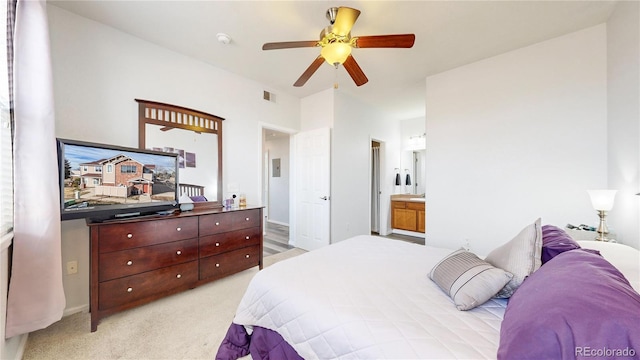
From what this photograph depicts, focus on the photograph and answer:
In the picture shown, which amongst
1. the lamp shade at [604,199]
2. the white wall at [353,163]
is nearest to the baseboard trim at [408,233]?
the white wall at [353,163]

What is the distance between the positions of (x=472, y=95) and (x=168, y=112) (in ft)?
12.4

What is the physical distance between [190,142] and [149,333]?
1.96m

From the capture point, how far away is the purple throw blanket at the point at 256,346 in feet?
3.89

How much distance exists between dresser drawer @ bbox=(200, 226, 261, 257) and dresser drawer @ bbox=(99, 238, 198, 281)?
0.10 m

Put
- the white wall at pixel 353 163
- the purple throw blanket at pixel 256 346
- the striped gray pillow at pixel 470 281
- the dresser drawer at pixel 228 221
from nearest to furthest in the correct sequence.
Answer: the striped gray pillow at pixel 470 281
the purple throw blanket at pixel 256 346
the dresser drawer at pixel 228 221
the white wall at pixel 353 163

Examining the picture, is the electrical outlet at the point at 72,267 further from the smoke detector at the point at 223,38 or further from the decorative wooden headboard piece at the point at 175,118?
the smoke detector at the point at 223,38

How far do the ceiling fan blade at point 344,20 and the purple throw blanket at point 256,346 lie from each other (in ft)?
6.82

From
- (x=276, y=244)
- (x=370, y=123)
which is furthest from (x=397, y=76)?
(x=276, y=244)

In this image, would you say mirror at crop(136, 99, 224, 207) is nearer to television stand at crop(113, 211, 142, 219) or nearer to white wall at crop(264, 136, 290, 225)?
television stand at crop(113, 211, 142, 219)

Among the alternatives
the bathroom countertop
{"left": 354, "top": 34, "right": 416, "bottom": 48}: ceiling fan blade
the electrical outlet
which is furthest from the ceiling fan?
the bathroom countertop

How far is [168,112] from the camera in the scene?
8.58 ft

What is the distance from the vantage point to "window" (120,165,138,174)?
2093 mm

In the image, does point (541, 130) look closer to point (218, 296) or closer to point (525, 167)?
point (525, 167)

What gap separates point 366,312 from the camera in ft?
3.22
